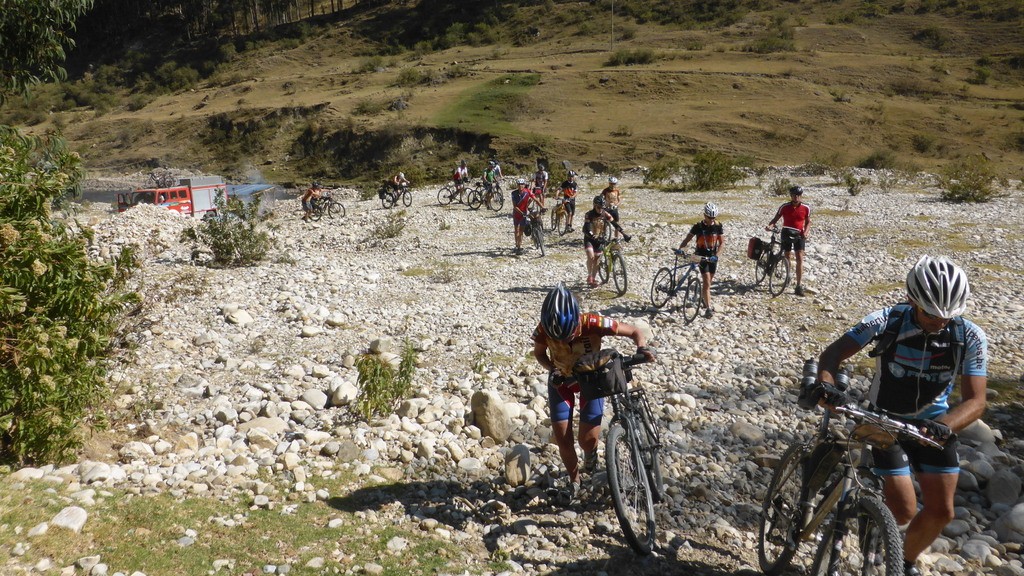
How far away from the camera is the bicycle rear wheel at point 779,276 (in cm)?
1180

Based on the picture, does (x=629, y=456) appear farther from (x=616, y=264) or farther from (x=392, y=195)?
(x=392, y=195)

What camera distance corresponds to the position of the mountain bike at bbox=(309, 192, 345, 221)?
25.6 meters

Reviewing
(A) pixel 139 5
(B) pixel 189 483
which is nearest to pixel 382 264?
(B) pixel 189 483

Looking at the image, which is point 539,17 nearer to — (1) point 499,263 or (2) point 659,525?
(1) point 499,263

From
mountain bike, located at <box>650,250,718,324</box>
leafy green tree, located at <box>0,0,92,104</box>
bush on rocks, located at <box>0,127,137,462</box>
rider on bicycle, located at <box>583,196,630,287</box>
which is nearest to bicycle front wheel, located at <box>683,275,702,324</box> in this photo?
mountain bike, located at <box>650,250,718,324</box>

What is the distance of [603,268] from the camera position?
12867mm

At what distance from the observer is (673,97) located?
176ft

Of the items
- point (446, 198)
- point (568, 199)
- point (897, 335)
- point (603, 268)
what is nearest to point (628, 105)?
point (446, 198)

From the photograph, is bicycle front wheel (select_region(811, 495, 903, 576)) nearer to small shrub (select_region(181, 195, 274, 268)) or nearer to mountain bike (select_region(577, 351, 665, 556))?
mountain bike (select_region(577, 351, 665, 556))

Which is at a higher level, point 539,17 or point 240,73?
point 539,17

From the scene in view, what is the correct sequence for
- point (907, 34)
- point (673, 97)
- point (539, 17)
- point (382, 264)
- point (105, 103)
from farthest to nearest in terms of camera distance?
point (539, 17)
point (105, 103)
point (907, 34)
point (673, 97)
point (382, 264)

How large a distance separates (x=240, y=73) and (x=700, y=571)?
90.1 m

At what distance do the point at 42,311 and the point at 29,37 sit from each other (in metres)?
3.40

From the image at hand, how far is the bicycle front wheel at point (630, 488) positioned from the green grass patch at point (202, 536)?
114 centimetres
